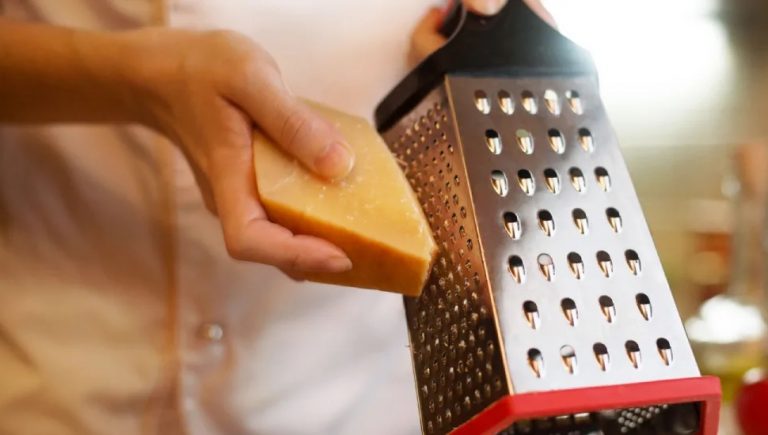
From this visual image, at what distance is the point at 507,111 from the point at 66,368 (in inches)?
15.2

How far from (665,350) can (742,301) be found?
0.73m

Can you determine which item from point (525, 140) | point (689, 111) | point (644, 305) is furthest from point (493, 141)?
point (689, 111)

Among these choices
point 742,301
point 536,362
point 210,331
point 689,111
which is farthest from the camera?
point 689,111

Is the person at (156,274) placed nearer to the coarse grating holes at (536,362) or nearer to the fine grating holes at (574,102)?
the fine grating holes at (574,102)

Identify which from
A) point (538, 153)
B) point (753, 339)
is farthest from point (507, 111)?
point (753, 339)

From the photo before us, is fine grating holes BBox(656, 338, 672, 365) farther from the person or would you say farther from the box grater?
the person

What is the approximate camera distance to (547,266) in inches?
16.2

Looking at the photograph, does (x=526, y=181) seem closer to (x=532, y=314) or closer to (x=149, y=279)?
(x=532, y=314)

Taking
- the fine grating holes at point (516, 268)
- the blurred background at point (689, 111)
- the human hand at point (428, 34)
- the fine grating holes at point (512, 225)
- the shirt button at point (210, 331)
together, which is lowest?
the fine grating holes at point (516, 268)

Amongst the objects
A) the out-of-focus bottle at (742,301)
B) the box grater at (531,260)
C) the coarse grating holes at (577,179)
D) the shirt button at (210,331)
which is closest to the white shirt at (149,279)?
the shirt button at (210,331)

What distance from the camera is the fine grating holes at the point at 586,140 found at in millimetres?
469

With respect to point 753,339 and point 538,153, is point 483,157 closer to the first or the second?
point 538,153

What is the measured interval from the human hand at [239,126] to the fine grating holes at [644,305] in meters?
0.16

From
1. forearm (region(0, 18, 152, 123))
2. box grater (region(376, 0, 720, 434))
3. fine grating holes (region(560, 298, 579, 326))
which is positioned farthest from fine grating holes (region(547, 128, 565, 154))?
forearm (region(0, 18, 152, 123))
